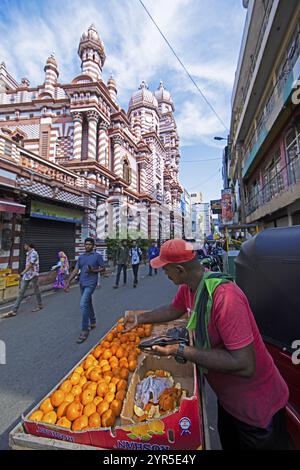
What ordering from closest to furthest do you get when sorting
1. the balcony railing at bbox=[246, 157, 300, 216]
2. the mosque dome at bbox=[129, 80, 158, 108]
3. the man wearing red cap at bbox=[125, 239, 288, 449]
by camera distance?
the man wearing red cap at bbox=[125, 239, 288, 449], the balcony railing at bbox=[246, 157, 300, 216], the mosque dome at bbox=[129, 80, 158, 108]

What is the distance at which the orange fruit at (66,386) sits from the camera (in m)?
1.74

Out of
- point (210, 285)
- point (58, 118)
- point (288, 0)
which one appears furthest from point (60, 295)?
point (58, 118)

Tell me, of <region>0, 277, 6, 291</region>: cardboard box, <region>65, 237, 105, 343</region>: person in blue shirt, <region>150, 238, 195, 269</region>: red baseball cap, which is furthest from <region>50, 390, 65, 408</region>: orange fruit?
<region>0, 277, 6, 291</region>: cardboard box

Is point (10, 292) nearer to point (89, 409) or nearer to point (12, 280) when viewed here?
point (12, 280)

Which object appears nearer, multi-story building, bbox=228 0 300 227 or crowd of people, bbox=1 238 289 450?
crowd of people, bbox=1 238 289 450

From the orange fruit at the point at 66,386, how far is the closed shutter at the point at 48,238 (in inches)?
369

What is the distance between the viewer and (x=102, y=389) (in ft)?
5.87

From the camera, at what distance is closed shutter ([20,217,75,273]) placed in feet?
33.1

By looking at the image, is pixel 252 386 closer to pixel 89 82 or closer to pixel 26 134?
pixel 89 82

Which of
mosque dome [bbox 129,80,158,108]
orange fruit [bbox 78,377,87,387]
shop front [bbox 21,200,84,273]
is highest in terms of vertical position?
mosque dome [bbox 129,80,158,108]

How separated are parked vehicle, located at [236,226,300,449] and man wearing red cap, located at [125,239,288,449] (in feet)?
1.33

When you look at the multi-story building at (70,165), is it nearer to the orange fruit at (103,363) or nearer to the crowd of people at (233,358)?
the orange fruit at (103,363)

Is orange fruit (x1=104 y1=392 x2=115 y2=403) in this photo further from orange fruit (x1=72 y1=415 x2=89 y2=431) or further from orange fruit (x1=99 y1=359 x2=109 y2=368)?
orange fruit (x1=99 y1=359 x2=109 y2=368)
